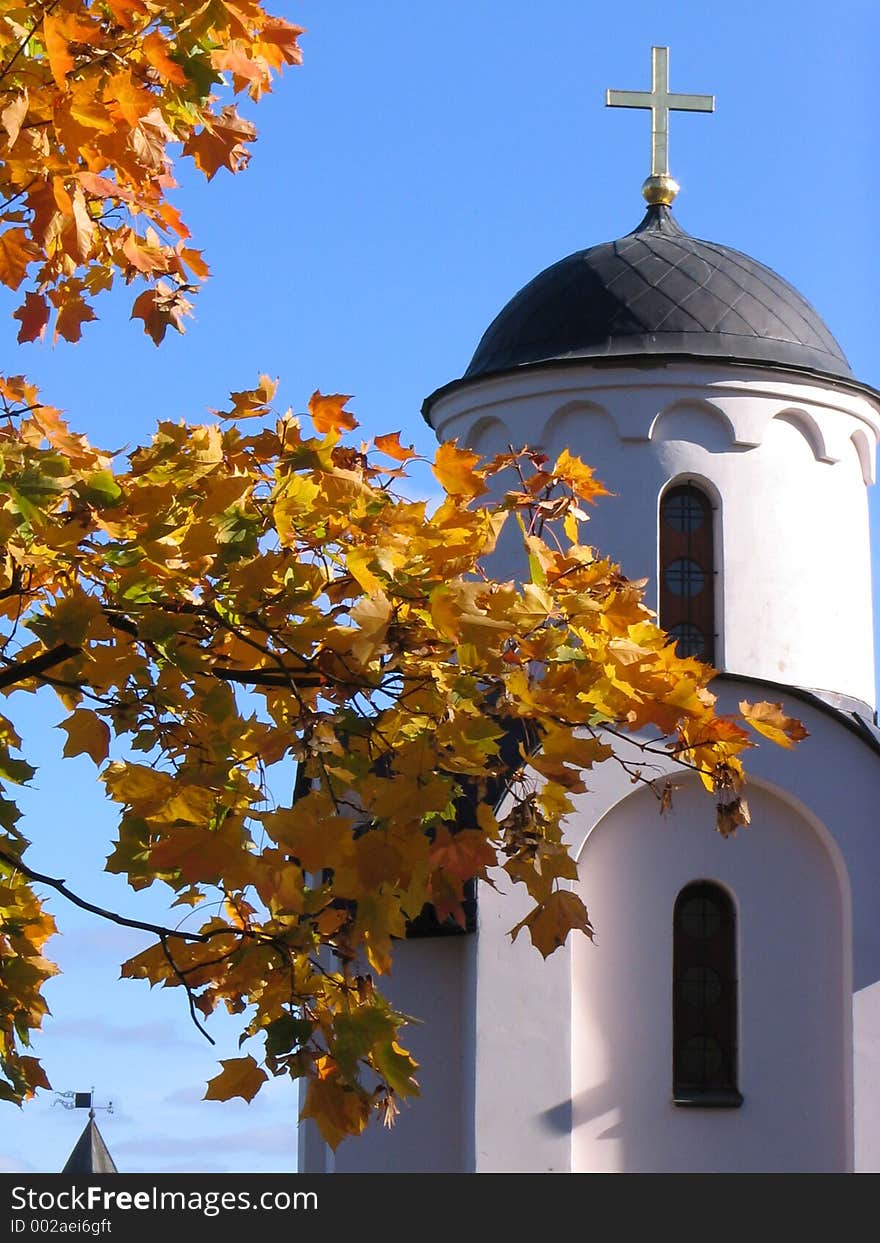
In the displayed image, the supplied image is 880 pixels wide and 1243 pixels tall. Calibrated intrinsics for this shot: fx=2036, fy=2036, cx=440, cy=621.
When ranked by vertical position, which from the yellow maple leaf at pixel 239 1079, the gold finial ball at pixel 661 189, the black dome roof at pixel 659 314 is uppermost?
the gold finial ball at pixel 661 189

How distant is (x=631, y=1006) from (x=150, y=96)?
8273mm

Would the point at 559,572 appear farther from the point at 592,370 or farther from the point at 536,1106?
the point at 592,370

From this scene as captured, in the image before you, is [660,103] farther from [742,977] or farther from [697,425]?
[742,977]

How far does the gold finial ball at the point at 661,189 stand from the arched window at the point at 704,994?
578 centimetres

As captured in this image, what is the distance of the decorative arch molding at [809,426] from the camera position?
14302mm

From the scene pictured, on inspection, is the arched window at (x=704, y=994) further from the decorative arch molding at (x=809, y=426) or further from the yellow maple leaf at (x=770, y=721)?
the yellow maple leaf at (x=770, y=721)

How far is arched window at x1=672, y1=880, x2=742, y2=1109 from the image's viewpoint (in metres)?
12.7

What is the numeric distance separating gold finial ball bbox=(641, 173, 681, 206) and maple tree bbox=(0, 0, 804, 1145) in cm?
1039

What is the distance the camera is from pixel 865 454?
14.8 m

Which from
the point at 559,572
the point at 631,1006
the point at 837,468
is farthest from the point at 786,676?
the point at 559,572

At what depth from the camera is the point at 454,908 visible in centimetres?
542

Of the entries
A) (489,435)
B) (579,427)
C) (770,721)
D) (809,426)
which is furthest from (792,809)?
(770,721)

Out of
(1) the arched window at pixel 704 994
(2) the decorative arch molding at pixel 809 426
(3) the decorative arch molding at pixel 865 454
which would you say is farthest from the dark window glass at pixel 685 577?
(1) the arched window at pixel 704 994

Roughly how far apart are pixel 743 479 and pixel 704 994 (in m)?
3.60
